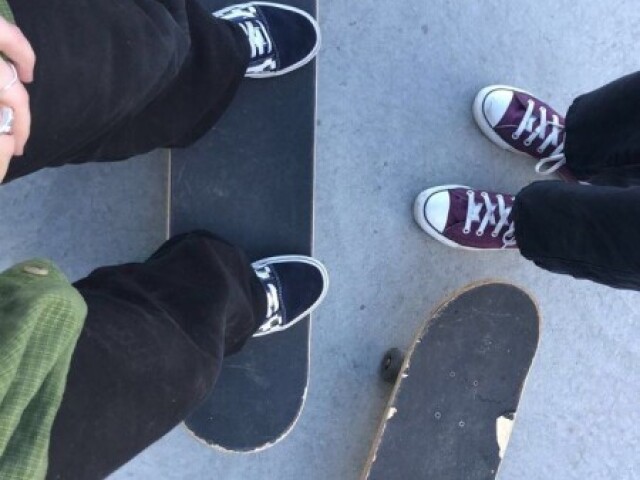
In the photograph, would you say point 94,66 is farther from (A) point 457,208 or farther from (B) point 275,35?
(A) point 457,208

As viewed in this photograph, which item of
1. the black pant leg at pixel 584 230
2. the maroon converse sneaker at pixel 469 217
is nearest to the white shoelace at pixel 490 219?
the maroon converse sneaker at pixel 469 217

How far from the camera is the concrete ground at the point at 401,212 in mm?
1312

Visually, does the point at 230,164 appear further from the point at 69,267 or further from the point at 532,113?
the point at 532,113

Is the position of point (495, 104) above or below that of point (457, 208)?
above

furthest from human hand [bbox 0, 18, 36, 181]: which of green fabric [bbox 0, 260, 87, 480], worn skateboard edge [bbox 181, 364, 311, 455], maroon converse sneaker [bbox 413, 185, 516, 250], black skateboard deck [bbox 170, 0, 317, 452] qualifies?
maroon converse sneaker [bbox 413, 185, 516, 250]

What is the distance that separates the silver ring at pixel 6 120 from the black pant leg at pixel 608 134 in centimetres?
91

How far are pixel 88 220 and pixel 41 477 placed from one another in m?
0.72

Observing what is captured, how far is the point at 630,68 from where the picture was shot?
1.46 metres

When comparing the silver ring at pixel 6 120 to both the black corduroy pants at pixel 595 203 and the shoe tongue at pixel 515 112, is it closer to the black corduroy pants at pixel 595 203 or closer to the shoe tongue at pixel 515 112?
the black corduroy pants at pixel 595 203

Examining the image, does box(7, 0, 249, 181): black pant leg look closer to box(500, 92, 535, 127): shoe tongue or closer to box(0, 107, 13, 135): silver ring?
box(0, 107, 13, 135): silver ring

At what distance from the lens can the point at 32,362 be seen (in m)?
0.59

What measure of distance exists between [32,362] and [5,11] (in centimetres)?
32

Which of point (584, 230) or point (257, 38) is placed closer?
point (584, 230)

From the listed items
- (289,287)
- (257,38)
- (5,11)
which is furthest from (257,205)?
(5,11)
